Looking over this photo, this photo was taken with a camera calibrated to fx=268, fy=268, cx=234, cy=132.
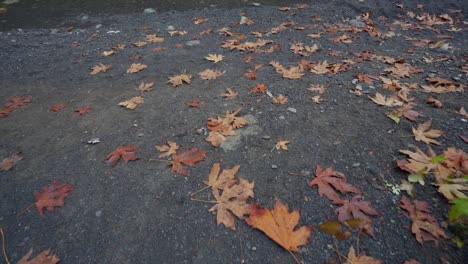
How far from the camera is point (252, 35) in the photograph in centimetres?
461

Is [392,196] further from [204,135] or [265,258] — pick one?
[204,135]

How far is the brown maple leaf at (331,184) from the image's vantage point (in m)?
1.87

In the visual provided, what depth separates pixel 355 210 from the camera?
69.5 inches

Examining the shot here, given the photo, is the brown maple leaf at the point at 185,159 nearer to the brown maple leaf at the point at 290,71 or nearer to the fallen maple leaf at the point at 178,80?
the fallen maple leaf at the point at 178,80

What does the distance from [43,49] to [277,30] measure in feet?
13.4

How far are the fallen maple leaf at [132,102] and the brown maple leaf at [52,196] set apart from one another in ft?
3.61

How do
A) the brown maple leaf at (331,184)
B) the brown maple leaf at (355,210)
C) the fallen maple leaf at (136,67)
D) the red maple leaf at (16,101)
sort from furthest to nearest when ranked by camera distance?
the fallen maple leaf at (136,67) → the red maple leaf at (16,101) → the brown maple leaf at (331,184) → the brown maple leaf at (355,210)

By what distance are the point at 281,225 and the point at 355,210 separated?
0.50 metres

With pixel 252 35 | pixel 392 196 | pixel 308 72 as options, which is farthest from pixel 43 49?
pixel 392 196

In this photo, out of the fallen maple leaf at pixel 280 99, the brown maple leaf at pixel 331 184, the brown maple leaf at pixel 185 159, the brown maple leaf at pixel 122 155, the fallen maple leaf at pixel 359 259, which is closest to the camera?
the fallen maple leaf at pixel 359 259

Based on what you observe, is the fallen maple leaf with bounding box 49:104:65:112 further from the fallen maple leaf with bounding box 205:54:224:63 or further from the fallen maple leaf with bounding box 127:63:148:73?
the fallen maple leaf with bounding box 205:54:224:63

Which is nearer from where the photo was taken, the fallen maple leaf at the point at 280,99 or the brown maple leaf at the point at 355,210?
the brown maple leaf at the point at 355,210

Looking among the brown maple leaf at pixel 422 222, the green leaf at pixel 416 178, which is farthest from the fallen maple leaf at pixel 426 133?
the brown maple leaf at pixel 422 222

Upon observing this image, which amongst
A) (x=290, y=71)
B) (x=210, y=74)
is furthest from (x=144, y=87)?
(x=290, y=71)
